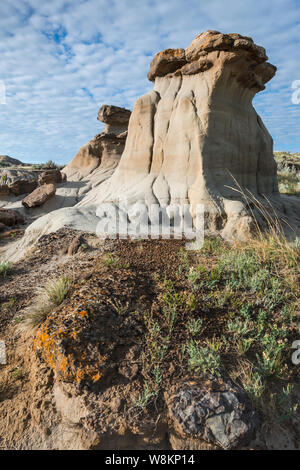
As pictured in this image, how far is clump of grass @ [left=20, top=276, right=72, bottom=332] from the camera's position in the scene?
11.0ft

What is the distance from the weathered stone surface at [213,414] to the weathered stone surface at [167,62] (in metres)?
7.81

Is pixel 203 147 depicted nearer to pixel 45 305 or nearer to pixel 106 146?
pixel 45 305

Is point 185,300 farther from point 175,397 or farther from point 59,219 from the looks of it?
point 59,219

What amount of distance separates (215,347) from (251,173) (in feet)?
20.3

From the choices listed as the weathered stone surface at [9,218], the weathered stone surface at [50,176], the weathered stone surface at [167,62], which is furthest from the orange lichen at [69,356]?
the weathered stone surface at [50,176]

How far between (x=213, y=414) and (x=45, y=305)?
220 cm

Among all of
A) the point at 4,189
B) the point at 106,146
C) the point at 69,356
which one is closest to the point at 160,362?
the point at 69,356

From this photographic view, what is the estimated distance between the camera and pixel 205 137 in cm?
664

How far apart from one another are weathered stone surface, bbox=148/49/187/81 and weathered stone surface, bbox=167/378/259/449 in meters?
7.81

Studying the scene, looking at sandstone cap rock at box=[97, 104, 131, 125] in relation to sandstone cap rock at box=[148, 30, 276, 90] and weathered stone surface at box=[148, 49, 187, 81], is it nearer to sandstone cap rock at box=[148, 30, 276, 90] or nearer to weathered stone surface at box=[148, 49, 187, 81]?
sandstone cap rock at box=[148, 30, 276, 90]

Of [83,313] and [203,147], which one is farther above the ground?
[203,147]

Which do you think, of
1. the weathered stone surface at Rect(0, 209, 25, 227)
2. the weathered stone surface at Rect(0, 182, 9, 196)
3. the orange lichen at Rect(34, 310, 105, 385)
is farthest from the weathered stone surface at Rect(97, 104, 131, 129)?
the orange lichen at Rect(34, 310, 105, 385)

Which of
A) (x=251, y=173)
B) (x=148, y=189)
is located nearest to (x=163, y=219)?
(x=148, y=189)

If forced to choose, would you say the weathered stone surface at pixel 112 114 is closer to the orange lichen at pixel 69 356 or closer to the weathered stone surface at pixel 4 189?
the weathered stone surface at pixel 4 189
